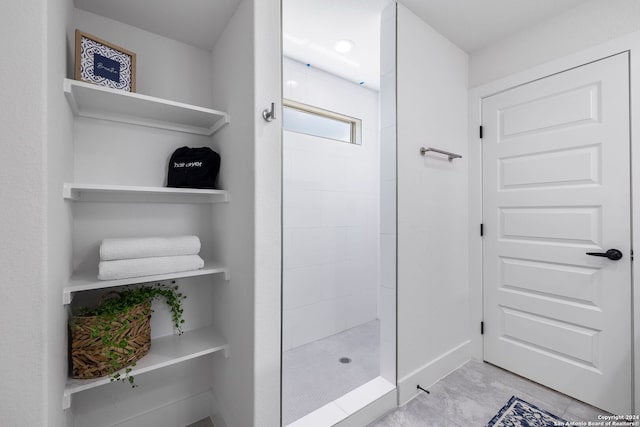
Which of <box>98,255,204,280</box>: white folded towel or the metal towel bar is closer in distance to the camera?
<box>98,255,204,280</box>: white folded towel

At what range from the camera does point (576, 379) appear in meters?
1.78

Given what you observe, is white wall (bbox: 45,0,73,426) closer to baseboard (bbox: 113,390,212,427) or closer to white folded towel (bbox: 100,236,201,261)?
white folded towel (bbox: 100,236,201,261)

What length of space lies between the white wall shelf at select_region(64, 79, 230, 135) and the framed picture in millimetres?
72

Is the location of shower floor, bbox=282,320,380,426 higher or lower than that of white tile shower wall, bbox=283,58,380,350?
lower

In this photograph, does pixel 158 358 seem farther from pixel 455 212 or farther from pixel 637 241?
pixel 637 241

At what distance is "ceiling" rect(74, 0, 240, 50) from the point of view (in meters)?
1.40

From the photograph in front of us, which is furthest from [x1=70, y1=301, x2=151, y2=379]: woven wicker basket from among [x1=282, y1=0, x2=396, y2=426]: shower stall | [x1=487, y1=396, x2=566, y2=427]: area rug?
[x1=487, y1=396, x2=566, y2=427]: area rug

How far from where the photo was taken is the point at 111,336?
1.22m

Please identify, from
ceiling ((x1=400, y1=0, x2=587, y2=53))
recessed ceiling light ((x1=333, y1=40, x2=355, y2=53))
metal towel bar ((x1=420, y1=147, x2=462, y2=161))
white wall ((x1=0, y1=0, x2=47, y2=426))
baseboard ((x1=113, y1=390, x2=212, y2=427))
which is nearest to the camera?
white wall ((x1=0, y1=0, x2=47, y2=426))

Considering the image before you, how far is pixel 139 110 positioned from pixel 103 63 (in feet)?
0.76

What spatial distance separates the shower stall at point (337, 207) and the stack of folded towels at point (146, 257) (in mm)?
1014

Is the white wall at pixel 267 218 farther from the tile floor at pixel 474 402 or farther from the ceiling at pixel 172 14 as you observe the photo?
the tile floor at pixel 474 402

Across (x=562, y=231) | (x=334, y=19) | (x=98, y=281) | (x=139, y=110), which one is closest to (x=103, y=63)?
(x=139, y=110)

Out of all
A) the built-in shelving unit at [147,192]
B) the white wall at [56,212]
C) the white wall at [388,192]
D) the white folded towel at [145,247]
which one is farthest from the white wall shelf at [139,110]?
the white wall at [388,192]
